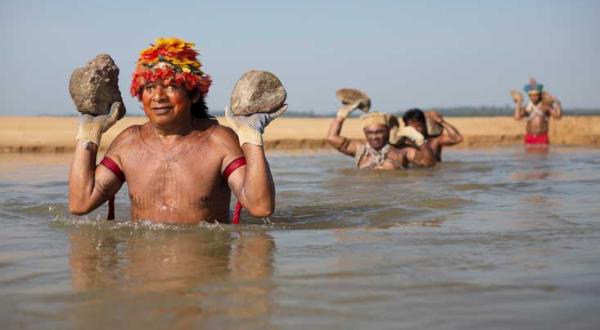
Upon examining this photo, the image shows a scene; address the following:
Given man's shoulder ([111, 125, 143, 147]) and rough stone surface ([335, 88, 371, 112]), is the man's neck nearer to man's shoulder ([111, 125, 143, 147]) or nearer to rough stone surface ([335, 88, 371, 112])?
man's shoulder ([111, 125, 143, 147])

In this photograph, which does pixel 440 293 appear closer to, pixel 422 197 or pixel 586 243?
pixel 586 243

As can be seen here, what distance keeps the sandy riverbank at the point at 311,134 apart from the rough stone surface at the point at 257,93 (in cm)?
1057

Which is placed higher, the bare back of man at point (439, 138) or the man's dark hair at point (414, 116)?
the man's dark hair at point (414, 116)

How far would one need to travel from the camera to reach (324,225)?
5.78 metres

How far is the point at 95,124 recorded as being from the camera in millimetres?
5184

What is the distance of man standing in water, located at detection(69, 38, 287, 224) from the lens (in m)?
4.93

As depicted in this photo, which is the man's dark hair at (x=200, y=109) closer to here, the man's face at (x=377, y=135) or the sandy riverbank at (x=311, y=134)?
the man's face at (x=377, y=135)

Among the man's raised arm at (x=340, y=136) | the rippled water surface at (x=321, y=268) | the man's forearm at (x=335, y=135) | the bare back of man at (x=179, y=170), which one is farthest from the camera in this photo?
the man's forearm at (x=335, y=135)

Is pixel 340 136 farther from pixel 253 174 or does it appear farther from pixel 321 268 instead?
pixel 321 268

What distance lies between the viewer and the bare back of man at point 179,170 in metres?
5.03

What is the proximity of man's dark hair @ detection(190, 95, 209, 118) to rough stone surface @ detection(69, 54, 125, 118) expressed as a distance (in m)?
0.46

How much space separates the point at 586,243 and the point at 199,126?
2.25 meters

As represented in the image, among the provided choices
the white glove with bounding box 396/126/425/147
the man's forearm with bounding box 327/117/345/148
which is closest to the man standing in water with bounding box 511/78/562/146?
the white glove with bounding box 396/126/425/147

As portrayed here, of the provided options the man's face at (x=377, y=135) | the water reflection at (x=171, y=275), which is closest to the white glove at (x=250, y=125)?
the water reflection at (x=171, y=275)
